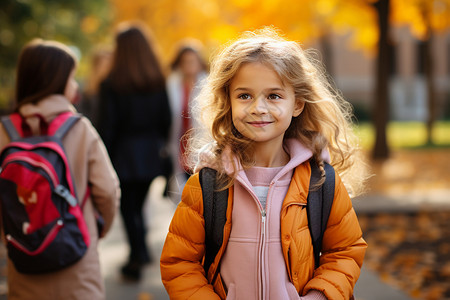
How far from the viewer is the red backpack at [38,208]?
288 centimetres

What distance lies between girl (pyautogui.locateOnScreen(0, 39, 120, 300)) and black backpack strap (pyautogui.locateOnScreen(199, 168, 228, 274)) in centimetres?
105

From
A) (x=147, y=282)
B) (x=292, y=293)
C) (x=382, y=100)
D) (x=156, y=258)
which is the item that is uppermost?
(x=292, y=293)

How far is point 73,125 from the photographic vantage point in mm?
3238

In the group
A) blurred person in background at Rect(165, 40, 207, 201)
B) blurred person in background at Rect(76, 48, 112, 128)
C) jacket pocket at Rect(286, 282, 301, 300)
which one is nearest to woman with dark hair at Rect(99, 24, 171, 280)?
blurred person in background at Rect(165, 40, 207, 201)

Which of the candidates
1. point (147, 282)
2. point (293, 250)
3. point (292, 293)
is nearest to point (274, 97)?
point (293, 250)

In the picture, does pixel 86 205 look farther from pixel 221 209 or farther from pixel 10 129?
pixel 221 209

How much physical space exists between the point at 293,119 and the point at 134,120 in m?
2.78

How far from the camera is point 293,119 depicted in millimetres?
2734

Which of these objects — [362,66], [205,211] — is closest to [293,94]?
[205,211]

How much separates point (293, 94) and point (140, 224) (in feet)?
10.9

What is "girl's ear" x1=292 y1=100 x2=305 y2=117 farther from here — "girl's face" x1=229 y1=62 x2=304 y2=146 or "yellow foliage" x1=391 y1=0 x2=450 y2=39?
"yellow foliage" x1=391 y1=0 x2=450 y2=39

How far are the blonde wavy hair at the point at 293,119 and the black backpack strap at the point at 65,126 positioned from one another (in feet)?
2.70

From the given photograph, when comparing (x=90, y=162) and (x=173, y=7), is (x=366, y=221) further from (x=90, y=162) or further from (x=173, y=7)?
(x=173, y=7)

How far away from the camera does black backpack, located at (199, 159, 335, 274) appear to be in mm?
2365
